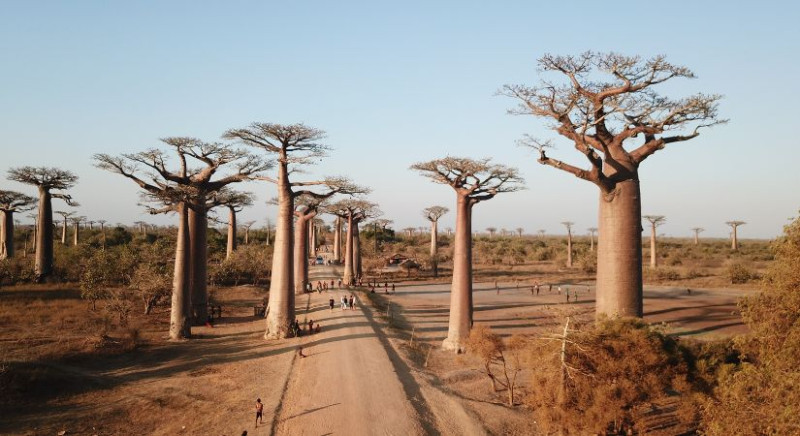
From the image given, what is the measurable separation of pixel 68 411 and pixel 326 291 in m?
16.7

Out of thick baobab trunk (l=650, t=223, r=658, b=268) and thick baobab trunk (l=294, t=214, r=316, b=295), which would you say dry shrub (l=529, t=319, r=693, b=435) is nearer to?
thick baobab trunk (l=294, t=214, r=316, b=295)

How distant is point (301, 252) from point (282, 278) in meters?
9.61

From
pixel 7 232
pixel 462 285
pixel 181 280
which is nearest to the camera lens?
pixel 462 285

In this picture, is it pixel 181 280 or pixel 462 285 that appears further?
pixel 181 280

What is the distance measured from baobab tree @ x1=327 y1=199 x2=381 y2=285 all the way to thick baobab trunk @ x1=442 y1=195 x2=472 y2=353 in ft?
54.4

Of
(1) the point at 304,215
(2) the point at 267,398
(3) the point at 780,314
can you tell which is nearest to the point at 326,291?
(1) the point at 304,215

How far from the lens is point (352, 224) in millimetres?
30766

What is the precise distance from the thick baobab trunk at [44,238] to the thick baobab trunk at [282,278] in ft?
50.4

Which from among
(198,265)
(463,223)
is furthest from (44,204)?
(463,223)

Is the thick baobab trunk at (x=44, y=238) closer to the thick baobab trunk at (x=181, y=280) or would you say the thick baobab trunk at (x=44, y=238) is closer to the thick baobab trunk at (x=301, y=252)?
the thick baobab trunk at (x=301, y=252)

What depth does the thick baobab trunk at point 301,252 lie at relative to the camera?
77.2 ft

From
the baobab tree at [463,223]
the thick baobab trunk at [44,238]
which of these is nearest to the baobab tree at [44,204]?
the thick baobab trunk at [44,238]

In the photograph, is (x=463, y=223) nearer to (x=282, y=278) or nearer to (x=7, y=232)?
(x=282, y=278)

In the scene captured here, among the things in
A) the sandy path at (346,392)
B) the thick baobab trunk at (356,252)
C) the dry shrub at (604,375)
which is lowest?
the sandy path at (346,392)
